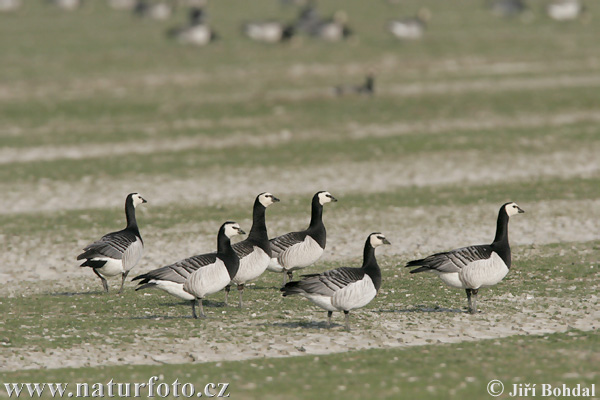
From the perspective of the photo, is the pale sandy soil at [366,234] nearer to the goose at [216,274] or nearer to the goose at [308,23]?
the goose at [216,274]

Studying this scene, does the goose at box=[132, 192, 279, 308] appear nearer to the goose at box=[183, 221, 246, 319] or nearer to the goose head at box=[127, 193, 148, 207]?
the goose at box=[183, 221, 246, 319]

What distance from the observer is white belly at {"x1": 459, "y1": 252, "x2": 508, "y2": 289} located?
543 inches

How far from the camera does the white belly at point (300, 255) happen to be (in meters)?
15.8

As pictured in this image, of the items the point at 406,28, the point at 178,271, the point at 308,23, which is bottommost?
the point at 178,271

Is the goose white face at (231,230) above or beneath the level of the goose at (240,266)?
above

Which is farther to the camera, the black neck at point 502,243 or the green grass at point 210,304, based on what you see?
the black neck at point 502,243

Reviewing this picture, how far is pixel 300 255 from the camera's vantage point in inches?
623

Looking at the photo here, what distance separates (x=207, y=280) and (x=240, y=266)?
109cm

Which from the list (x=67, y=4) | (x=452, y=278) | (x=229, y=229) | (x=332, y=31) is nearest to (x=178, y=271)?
(x=229, y=229)

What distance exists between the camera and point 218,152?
95.7 ft

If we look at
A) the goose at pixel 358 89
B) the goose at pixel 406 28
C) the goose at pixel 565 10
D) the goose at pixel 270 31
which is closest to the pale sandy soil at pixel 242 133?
the goose at pixel 358 89

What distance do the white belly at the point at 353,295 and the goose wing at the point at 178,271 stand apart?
88.1 inches

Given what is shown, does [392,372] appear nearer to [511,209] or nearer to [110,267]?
[511,209]

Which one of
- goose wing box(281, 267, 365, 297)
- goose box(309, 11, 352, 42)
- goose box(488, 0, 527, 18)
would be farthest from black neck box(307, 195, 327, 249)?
goose box(488, 0, 527, 18)
